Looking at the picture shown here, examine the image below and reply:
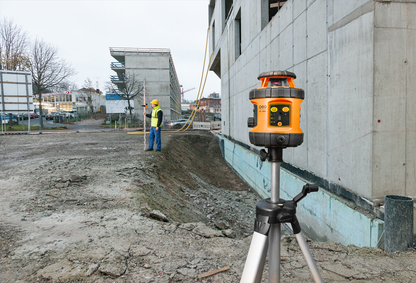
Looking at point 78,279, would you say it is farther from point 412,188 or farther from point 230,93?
point 230,93

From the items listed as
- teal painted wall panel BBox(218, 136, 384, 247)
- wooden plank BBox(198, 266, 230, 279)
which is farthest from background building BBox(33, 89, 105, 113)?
wooden plank BBox(198, 266, 230, 279)

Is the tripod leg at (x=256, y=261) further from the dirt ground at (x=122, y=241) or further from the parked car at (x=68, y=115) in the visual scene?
the parked car at (x=68, y=115)

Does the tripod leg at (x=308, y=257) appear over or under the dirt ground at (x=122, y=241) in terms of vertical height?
over

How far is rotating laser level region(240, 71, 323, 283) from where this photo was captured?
1.62 m

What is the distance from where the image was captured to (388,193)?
3.63m

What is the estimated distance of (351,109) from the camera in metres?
4.03

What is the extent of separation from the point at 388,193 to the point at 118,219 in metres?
3.88

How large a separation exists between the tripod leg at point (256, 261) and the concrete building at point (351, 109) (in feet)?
8.63

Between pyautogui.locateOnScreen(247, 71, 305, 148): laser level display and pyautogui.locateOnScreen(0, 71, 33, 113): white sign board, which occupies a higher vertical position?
pyautogui.locateOnScreen(0, 71, 33, 113): white sign board

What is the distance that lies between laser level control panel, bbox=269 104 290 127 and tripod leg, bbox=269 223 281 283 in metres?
0.64

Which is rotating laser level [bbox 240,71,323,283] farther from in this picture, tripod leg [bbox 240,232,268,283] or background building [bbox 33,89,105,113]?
background building [bbox 33,89,105,113]

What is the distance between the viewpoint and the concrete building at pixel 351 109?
3527 millimetres

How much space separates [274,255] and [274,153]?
25.6 inches

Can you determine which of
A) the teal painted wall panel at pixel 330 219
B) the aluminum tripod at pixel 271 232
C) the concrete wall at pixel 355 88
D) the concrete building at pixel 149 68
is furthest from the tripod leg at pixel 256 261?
the concrete building at pixel 149 68
